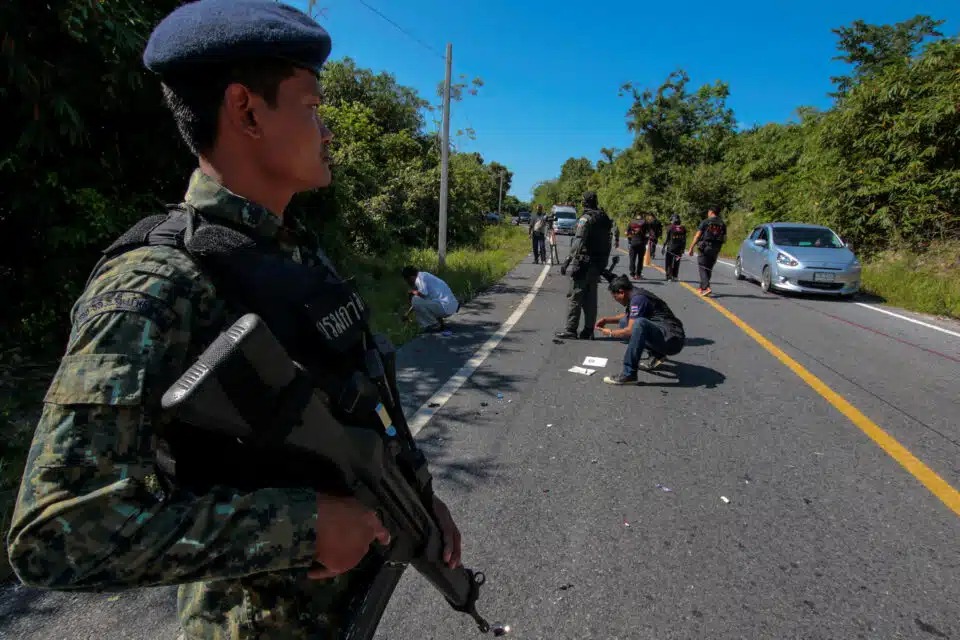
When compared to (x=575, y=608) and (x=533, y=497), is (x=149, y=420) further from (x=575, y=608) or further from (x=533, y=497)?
(x=533, y=497)

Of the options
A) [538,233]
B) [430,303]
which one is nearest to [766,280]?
[538,233]

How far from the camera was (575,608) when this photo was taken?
2197mm

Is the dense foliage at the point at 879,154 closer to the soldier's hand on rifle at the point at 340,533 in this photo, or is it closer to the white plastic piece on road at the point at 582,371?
the white plastic piece on road at the point at 582,371

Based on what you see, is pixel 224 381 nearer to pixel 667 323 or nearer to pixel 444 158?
pixel 667 323

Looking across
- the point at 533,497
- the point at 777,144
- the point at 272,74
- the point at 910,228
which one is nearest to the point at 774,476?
the point at 533,497

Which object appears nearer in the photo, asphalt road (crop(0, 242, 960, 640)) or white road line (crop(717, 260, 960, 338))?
asphalt road (crop(0, 242, 960, 640))

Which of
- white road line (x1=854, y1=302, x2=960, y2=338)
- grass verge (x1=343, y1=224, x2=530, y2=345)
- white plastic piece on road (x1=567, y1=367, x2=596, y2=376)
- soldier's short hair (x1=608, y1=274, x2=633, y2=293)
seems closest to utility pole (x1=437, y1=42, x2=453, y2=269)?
grass verge (x1=343, y1=224, x2=530, y2=345)

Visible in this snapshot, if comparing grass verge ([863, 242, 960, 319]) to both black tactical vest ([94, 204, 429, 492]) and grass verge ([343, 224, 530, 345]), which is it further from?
black tactical vest ([94, 204, 429, 492])

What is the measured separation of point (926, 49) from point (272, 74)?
705 inches

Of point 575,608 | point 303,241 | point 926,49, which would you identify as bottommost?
point 575,608

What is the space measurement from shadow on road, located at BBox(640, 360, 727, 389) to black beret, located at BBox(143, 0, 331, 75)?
465 centimetres

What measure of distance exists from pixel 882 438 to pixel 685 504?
1966 mm

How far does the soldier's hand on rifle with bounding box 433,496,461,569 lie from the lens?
4.19ft

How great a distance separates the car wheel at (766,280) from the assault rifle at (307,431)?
11.8m
